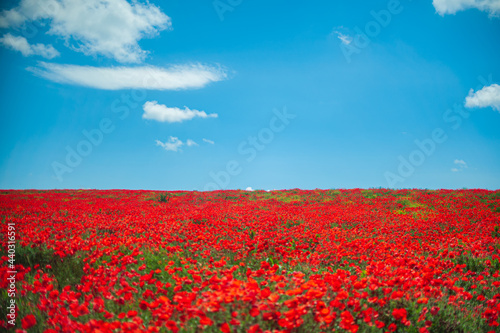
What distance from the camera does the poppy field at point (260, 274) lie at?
327cm

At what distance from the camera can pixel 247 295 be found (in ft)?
10.3

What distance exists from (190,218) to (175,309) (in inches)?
322

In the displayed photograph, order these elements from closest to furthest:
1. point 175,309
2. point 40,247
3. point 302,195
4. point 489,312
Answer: point 175,309 → point 489,312 → point 40,247 → point 302,195

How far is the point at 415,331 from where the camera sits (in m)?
4.02

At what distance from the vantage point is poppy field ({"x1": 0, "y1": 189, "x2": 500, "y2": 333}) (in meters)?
3.27

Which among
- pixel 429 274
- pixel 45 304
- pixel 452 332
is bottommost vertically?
pixel 452 332

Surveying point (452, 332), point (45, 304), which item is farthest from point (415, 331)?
point (45, 304)

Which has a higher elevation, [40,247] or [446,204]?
[446,204]

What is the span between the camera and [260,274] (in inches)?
167

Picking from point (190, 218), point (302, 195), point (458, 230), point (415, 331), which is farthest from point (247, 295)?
point (302, 195)

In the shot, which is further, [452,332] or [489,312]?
[452,332]

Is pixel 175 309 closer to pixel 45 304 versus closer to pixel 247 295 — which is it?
pixel 247 295

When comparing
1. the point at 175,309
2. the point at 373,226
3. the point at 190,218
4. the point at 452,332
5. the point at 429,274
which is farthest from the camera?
the point at 190,218

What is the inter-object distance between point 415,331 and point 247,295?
2.49m
